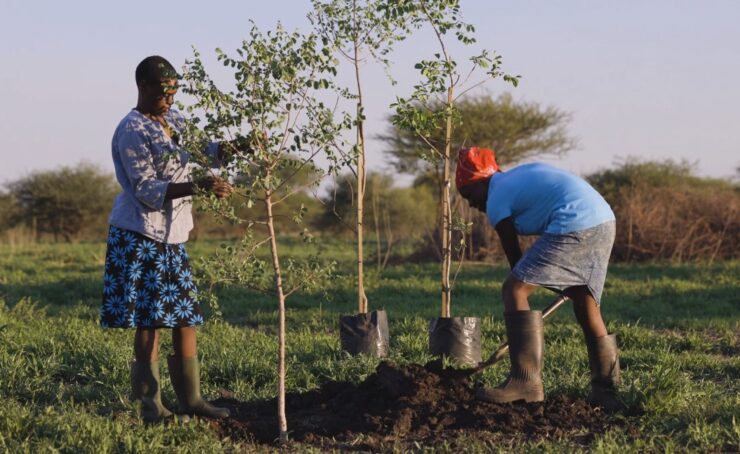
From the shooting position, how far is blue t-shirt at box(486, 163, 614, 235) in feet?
14.8

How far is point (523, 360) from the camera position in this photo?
454cm

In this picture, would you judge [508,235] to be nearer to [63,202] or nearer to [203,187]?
[203,187]

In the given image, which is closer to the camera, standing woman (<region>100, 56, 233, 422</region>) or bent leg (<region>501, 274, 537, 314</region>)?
standing woman (<region>100, 56, 233, 422</region>)

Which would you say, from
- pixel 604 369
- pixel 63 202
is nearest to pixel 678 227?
pixel 604 369

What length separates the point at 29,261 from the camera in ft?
51.7

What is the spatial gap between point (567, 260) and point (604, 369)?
2.03ft

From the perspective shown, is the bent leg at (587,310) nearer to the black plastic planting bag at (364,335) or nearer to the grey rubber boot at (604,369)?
the grey rubber boot at (604,369)

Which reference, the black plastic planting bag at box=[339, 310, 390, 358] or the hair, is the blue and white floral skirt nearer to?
the hair

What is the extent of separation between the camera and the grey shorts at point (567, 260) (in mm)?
4492

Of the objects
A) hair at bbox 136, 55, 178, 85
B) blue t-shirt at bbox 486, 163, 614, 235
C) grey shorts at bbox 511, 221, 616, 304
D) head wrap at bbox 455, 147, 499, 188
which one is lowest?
grey shorts at bbox 511, 221, 616, 304

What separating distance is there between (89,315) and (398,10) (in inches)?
185

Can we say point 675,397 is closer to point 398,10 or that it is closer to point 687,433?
point 687,433

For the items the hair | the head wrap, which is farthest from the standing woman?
the head wrap

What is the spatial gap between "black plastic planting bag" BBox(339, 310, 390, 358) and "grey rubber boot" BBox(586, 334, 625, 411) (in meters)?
1.88
